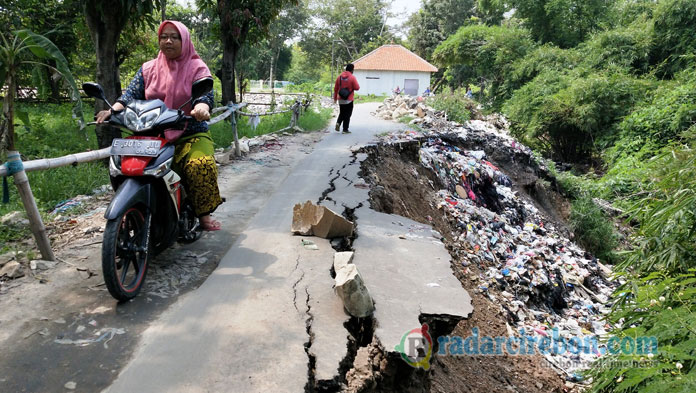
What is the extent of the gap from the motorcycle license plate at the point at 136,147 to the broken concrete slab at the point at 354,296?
1.44 metres

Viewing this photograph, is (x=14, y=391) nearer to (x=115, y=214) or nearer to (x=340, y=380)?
(x=115, y=214)

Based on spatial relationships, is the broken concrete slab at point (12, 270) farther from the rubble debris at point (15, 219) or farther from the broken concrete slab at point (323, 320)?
the broken concrete slab at point (323, 320)

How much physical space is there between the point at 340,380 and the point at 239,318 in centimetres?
75

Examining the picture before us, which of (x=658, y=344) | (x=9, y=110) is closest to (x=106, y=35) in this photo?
(x=9, y=110)

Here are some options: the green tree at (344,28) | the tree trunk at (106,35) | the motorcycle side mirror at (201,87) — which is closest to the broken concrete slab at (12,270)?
the motorcycle side mirror at (201,87)

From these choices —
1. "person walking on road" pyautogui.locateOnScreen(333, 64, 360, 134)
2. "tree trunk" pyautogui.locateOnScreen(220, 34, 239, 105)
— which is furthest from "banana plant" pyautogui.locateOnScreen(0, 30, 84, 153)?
Result: "tree trunk" pyautogui.locateOnScreen(220, 34, 239, 105)

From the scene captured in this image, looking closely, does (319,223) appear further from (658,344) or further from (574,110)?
(574,110)

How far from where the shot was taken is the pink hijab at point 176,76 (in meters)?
Result: 3.36

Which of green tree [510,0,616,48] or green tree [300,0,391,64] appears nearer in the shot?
green tree [510,0,616,48]

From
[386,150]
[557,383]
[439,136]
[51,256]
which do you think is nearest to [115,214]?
[51,256]

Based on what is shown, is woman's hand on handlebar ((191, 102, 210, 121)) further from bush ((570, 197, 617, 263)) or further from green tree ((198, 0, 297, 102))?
bush ((570, 197, 617, 263))

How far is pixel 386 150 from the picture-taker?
28.6ft

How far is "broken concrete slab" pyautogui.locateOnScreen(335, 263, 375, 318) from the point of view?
2597 mm

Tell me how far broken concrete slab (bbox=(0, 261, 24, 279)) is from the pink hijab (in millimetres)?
1496
